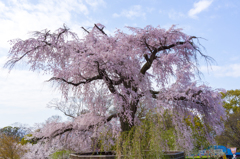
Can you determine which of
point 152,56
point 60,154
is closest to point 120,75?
point 152,56

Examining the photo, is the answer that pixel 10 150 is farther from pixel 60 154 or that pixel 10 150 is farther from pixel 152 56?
pixel 152 56

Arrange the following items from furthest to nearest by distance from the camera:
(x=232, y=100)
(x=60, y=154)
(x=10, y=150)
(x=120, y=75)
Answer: (x=232, y=100) → (x=10, y=150) → (x=60, y=154) → (x=120, y=75)

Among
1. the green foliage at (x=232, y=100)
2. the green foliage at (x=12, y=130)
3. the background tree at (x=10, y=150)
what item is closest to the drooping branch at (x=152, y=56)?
the background tree at (x=10, y=150)

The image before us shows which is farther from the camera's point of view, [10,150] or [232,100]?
[232,100]

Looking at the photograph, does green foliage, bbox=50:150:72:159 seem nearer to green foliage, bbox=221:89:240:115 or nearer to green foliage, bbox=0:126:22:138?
green foliage, bbox=221:89:240:115

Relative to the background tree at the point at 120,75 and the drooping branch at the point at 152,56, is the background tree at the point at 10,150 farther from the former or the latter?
the drooping branch at the point at 152,56

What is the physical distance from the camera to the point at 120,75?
7992 mm

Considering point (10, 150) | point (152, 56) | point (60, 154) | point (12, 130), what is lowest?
point (60, 154)

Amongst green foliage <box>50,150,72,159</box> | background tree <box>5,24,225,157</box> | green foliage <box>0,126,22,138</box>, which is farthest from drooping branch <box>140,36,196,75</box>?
green foliage <box>0,126,22,138</box>

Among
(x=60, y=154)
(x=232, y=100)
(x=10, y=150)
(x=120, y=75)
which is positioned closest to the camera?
(x=120, y=75)

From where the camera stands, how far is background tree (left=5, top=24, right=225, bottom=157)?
764cm

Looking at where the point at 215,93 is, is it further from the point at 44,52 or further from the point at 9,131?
the point at 9,131

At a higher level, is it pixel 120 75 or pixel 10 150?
pixel 120 75

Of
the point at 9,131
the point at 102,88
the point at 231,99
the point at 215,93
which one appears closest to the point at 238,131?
the point at 215,93
